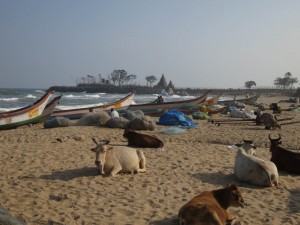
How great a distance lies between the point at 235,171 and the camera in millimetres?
8078

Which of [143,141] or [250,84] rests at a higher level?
[250,84]

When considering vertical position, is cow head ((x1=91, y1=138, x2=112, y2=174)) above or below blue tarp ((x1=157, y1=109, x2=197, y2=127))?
above

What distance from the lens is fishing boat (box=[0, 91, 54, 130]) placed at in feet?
57.7

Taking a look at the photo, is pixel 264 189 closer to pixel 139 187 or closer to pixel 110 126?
pixel 139 187

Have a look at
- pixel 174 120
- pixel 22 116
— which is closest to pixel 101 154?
pixel 174 120

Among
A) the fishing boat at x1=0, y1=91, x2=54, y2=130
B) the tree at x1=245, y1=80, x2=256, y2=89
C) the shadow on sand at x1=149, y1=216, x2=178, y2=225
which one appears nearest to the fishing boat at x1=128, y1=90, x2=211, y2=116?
the fishing boat at x1=0, y1=91, x2=54, y2=130

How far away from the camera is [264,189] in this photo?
7.26m

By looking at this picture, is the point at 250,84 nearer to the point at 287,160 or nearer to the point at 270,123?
the point at 270,123

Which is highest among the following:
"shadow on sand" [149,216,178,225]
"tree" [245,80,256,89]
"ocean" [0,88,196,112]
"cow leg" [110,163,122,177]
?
"tree" [245,80,256,89]

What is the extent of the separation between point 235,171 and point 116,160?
9.24 ft

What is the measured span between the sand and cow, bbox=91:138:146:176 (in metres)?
0.19

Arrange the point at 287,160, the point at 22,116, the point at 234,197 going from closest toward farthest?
the point at 234,197, the point at 287,160, the point at 22,116

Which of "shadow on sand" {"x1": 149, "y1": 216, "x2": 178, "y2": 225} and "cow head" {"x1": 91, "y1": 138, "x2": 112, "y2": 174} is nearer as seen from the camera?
"shadow on sand" {"x1": 149, "y1": 216, "x2": 178, "y2": 225}

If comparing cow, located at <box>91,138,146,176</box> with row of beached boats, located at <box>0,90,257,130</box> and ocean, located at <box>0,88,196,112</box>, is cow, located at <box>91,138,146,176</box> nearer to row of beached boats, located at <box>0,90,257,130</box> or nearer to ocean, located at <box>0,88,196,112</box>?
row of beached boats, located at <box>0,90,257,130</box>
